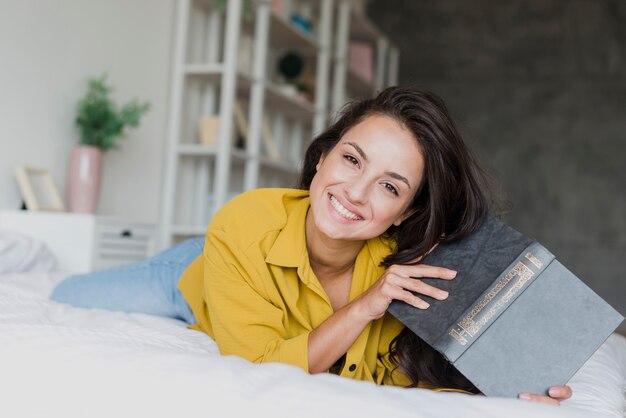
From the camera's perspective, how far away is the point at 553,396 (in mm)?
1146

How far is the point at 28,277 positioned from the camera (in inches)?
88.8

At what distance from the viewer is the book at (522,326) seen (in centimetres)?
116

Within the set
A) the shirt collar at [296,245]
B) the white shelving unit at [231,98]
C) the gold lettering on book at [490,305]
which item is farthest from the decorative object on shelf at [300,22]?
the gold lettering on book at [490,305]

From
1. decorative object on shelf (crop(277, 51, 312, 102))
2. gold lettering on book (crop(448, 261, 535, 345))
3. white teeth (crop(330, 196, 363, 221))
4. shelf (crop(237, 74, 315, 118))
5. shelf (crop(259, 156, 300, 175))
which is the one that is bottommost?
gold lettering on book (crop(448, 261, 535, 345))

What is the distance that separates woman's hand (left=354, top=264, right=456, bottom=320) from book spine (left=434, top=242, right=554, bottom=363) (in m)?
0.07

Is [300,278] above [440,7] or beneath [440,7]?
beneath

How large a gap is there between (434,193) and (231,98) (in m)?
2.47

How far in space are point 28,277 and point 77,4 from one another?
1.55 meters

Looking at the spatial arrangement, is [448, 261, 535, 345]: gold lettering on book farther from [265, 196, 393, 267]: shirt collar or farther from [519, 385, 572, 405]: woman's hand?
[265, 196, 393, 267]: shirt collar

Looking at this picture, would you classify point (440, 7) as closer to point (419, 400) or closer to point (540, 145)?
point (540, 145)

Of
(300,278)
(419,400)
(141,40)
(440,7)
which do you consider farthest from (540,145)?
(419,400)

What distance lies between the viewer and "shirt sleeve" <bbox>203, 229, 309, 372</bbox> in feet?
4.17

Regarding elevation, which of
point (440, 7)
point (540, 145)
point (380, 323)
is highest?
point (440, 7)

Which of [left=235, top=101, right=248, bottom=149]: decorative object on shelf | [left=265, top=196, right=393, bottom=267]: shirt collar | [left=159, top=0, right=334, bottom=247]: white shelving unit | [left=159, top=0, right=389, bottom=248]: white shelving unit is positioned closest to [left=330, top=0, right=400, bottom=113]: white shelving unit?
[left=159, top=0, right=389, bottom=248]: white shelving unit
